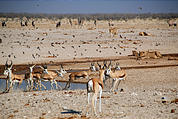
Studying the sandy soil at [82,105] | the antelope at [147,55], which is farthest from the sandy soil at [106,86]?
the antelope at [147,55]

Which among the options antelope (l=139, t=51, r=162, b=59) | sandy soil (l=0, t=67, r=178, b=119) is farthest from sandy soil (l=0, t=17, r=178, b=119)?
antelope (l=139, t=51, r=162, b=59)

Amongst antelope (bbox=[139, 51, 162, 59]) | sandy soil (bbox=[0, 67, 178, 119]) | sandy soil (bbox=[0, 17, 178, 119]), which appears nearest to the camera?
sandy soil (bbox=[0, 67, 178, 119])

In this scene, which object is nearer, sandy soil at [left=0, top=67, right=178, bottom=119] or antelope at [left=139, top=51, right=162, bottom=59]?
sandy soil at [left=0, top=67, right=178, bottom=119]

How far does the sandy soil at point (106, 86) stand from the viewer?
10952 millimetres

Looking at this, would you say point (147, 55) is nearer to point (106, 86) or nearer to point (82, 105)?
point (106, 86)

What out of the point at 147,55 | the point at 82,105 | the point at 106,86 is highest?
the point at 82,105

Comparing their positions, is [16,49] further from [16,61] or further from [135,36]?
[135,36]

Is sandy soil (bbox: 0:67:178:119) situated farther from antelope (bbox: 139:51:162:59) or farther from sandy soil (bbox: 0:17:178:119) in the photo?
antelope (bbox: 139:51:162:59)

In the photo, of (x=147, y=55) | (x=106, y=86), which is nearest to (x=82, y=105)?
(x=106, y=86)

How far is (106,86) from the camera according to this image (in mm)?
17797

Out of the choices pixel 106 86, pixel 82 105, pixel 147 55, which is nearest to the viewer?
pixel 82 105

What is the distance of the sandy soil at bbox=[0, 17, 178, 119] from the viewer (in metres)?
11.0

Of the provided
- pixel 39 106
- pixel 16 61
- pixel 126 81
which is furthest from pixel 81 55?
pixel 39 106

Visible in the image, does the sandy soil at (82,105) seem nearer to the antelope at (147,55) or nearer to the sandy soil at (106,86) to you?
the sandy soil at (106,86)
